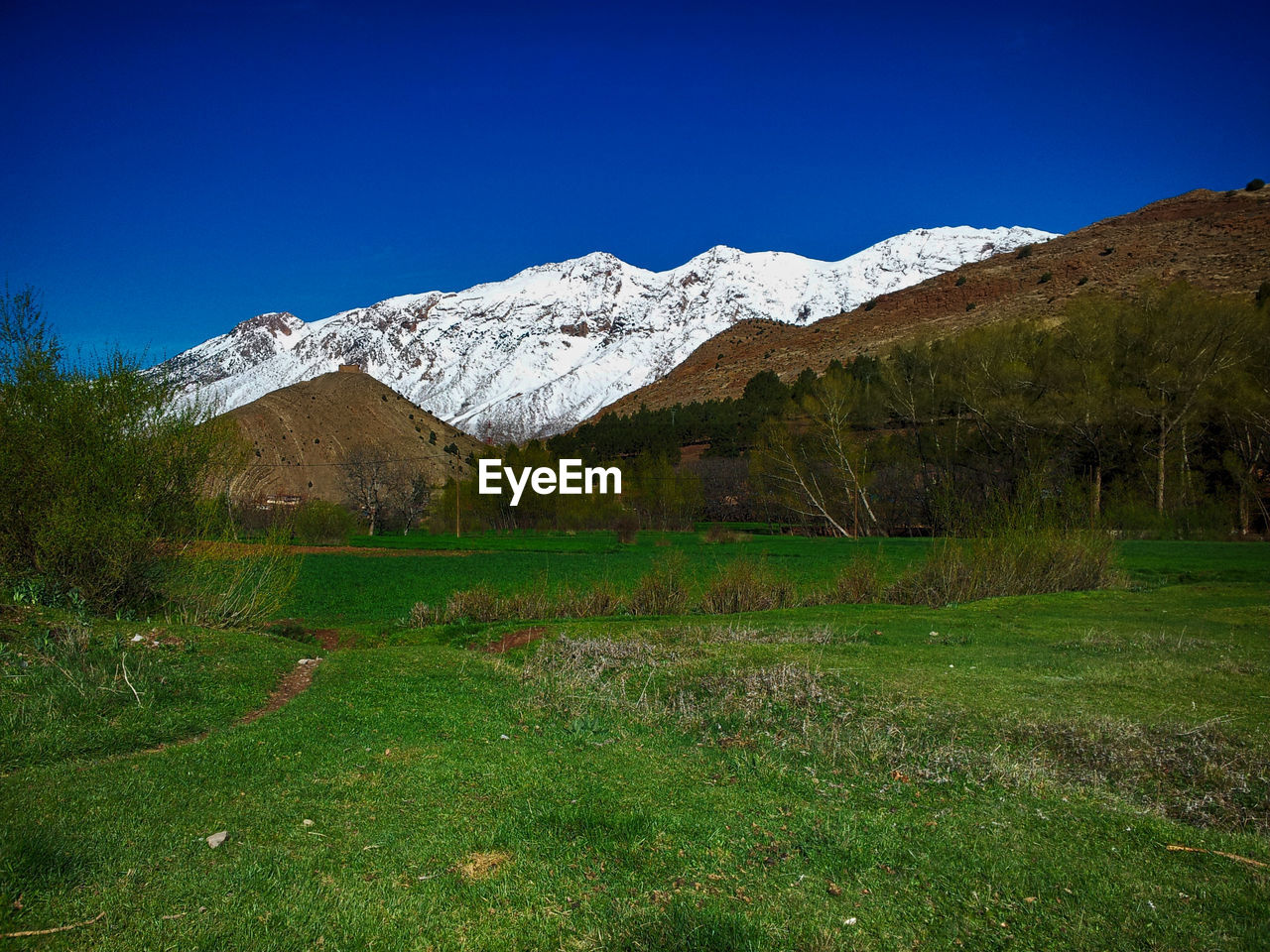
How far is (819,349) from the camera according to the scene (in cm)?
9925

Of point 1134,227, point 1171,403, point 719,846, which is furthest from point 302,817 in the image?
point 1134,227

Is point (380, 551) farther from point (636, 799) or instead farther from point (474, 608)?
point (636, 799)

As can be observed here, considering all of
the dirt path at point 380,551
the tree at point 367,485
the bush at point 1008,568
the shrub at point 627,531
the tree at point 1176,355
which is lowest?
the dirt path at point 380,551

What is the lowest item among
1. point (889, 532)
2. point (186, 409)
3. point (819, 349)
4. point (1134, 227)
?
point (889, 532)

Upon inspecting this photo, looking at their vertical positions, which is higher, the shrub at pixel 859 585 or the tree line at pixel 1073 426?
the tree line at pixel 1073 426

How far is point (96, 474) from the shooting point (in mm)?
11969

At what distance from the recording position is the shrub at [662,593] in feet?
66.0

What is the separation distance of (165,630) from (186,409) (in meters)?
4.87

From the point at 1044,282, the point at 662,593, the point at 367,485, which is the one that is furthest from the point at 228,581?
the point at 1044,282

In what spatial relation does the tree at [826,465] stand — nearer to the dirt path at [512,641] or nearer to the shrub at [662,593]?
the shrub at [662,593]

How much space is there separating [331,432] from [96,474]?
9350cm

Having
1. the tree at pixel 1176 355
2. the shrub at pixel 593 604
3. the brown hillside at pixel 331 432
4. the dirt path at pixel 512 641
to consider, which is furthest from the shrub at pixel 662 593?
the brown hillside at pixel 331 432

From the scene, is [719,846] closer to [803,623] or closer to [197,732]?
[197,732]

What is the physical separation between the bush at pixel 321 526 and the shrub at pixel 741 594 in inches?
1592
